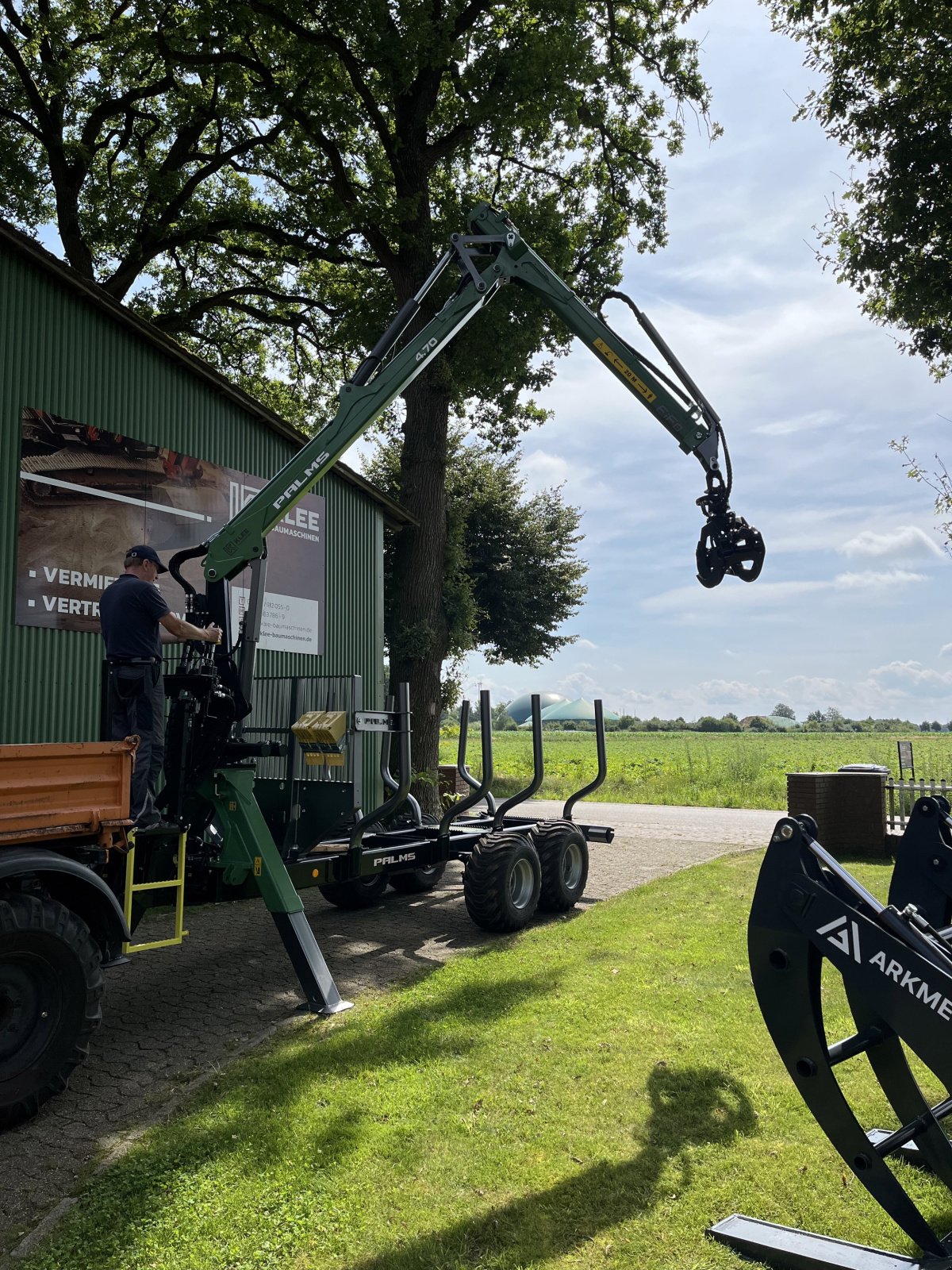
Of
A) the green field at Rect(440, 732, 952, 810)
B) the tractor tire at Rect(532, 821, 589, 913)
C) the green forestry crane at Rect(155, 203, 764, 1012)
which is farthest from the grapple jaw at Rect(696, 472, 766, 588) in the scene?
the green field at Rect(440, 732, 952, 810)

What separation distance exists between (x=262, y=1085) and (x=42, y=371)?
317 inches

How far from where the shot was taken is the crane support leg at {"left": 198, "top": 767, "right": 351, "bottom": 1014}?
6.77m

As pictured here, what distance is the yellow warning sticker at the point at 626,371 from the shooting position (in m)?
10.1

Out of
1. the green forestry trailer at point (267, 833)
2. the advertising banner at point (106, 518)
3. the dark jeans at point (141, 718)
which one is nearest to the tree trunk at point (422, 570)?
the advertising banner at point (106, 518)

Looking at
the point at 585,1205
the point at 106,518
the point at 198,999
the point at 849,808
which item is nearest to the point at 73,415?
the point at 106,518

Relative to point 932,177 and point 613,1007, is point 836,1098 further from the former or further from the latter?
point 932,177

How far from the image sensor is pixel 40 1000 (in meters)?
4.80

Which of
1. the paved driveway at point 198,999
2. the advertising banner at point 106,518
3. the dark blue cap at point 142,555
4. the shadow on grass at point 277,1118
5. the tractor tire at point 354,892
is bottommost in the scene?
the paved driveway at point 198,999

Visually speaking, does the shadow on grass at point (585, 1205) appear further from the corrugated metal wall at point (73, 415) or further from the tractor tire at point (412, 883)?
the corrugated metal wall at point (73, 415)

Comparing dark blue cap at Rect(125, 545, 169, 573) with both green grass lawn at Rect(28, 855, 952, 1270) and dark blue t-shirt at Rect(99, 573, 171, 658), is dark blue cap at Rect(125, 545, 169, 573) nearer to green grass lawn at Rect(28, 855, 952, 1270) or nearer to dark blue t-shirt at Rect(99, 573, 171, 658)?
dark blue t-shirt at Rect(99, 573, 171, 658)

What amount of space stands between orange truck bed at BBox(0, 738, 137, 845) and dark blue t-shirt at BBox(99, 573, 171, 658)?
4.14ft

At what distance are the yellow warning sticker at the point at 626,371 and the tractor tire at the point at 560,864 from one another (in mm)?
4630

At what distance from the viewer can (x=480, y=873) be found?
8.93 metres

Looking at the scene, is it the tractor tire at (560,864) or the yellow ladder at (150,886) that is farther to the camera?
the tractor tire at (560,864)
